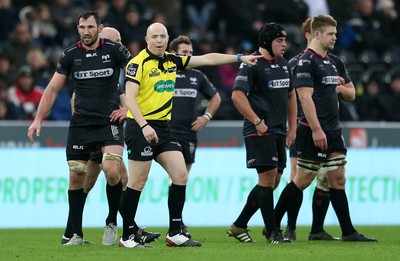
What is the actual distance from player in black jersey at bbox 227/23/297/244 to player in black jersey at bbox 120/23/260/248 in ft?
3.22

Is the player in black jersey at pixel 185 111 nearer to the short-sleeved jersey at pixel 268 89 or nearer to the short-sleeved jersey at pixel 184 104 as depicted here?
the short-sleeved jersey at pixel 184 104

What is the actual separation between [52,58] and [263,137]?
8718mm

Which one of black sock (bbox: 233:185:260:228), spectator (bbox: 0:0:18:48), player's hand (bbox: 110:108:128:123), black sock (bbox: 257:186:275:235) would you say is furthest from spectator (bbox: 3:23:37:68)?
black sock (bbox: 257:186:275:235)

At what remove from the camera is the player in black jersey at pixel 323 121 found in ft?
43.6

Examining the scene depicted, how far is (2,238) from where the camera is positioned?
14508 millimetres

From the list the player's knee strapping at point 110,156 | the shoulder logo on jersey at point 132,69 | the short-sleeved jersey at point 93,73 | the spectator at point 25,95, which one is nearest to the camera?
the shoulder logo on jersey at point 132,69

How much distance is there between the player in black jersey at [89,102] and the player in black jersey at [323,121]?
2.14 meters

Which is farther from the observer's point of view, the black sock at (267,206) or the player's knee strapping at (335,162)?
the player's knee strapping at (335,162)

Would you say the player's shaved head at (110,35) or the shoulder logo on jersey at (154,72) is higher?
the player's shaved head at (110,35)

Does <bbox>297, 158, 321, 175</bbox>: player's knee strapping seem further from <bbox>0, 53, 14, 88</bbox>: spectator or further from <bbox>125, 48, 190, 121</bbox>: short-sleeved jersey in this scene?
<bbox>0, 53, 14, 88</bbox>: spectator

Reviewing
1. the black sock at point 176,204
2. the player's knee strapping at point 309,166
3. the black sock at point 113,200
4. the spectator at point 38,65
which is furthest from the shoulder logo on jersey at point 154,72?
the spectator at point 38,65

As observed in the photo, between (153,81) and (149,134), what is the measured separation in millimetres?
751

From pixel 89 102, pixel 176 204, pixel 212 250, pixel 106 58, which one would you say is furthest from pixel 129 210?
pixel 106 58

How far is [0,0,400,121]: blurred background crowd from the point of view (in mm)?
20359
